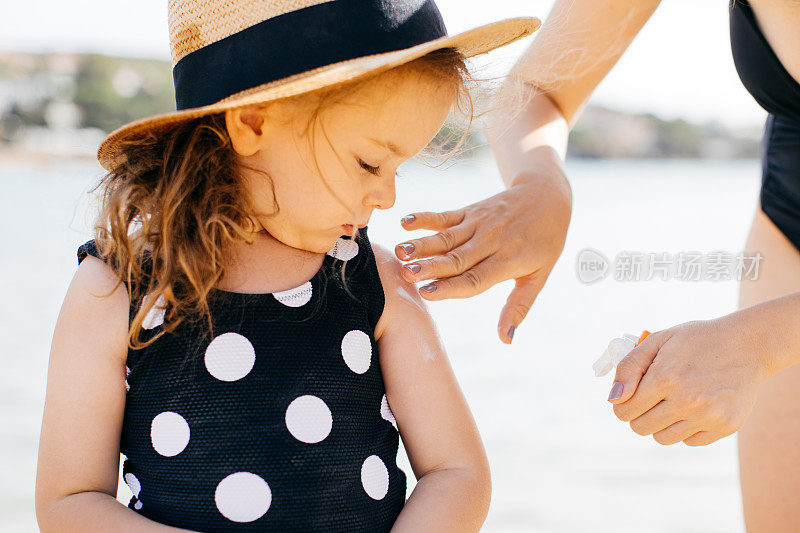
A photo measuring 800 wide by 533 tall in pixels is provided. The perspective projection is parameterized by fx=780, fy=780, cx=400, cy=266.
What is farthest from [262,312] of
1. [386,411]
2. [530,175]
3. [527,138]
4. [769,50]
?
[769,50]

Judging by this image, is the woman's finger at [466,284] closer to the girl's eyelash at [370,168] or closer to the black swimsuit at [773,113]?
the girl's eyelash at [370,168]

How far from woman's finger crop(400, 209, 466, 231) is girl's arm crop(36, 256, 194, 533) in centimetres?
56

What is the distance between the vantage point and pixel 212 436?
1265mm

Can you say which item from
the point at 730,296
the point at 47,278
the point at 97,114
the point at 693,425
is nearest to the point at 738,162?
the point at 97,114

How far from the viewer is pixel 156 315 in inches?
51.0

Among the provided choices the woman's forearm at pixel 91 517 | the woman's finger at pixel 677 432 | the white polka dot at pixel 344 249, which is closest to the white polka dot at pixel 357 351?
the white polka dot at pixel 344 249

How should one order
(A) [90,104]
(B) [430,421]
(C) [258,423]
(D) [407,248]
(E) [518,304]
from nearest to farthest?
(C) [258,423] < (B) [430,421] < (D) [407,248] < (E) [518,304] < (A) [90,104]

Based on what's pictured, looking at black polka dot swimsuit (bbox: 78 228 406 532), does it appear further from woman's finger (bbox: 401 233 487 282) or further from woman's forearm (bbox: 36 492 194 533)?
woman's finger (bbox: 401 233 487 282)

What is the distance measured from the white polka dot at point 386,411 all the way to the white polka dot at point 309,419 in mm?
126

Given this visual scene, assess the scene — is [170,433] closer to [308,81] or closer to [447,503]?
[447,503]

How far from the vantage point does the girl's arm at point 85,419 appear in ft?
3.98

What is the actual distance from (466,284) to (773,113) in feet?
2.99

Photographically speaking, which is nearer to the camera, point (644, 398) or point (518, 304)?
point (644, 398)

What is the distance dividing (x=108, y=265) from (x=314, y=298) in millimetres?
350
